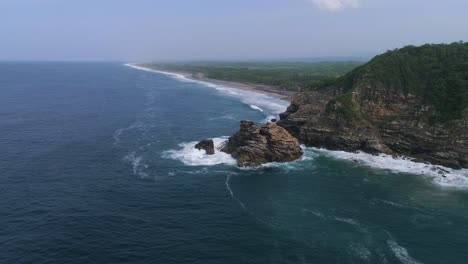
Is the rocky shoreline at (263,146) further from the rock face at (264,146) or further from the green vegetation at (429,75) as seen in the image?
the green vegetation at (429,75)

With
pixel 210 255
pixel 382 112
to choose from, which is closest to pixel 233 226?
pixel 210 255

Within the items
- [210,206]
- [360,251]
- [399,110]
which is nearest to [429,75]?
[399,110]

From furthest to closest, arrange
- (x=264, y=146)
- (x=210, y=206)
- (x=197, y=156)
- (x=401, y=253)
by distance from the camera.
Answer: (x=197, y=156) < (x=264, y=146) < (x=210, y=206) < (x=401, y=253)

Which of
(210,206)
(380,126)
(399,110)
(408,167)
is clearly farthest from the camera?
(399,110)

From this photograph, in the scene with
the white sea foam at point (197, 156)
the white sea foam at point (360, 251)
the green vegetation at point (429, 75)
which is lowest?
the white sea foam at point (360, 251)

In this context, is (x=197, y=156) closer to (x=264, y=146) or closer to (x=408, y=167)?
(x=264, y=146)

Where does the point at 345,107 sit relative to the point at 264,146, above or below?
above

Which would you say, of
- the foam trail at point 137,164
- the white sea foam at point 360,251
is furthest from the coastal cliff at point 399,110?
the white sea foam at point 360,251
